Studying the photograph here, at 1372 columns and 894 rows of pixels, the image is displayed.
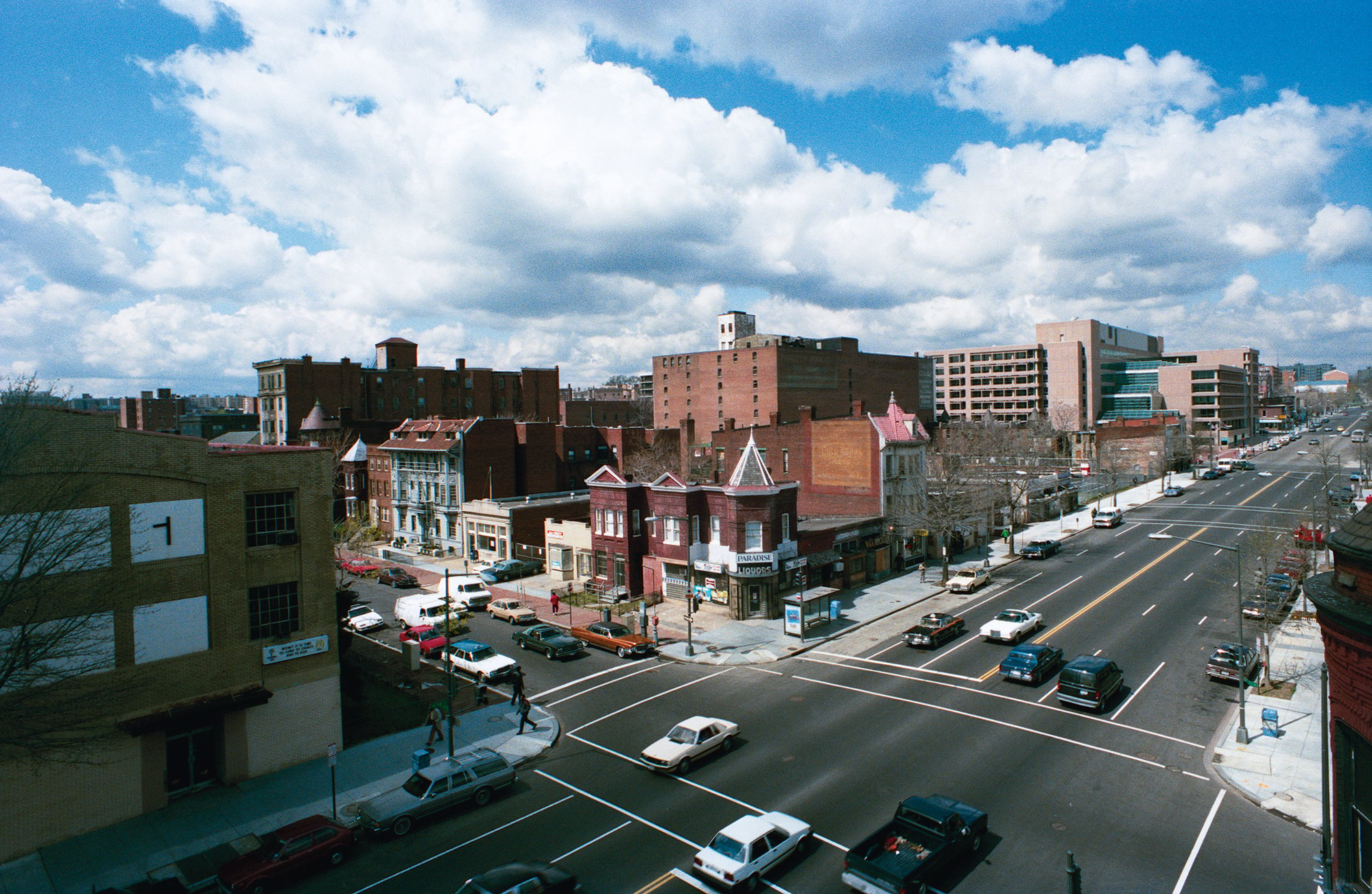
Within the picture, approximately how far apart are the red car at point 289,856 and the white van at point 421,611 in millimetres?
23095

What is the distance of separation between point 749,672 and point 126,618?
909 inches

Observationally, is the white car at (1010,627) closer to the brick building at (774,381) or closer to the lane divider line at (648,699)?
the lane divider line at (648,699)

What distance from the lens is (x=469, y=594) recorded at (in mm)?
46406

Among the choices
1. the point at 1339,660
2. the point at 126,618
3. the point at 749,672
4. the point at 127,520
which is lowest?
the point at 749,672

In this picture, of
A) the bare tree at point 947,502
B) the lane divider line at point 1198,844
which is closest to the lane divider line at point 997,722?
the lane divider line at point 1198,844

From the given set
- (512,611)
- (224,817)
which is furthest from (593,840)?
(512,611)

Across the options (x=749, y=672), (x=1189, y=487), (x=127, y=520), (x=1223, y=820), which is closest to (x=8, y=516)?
(x=127, y=520)

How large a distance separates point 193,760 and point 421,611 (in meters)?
19.6

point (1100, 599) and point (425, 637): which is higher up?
point (1100, 599)

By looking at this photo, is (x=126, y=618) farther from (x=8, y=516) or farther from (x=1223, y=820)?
(x=1223, y=820)

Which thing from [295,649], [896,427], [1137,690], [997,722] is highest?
[896,427]

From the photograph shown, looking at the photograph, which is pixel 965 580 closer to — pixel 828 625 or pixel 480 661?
pixel 828 625

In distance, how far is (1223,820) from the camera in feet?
63.1

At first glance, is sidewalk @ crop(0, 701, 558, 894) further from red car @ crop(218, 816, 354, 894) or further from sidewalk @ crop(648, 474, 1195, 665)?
sidewalk @ crop(648, 474, 1195, 665)
